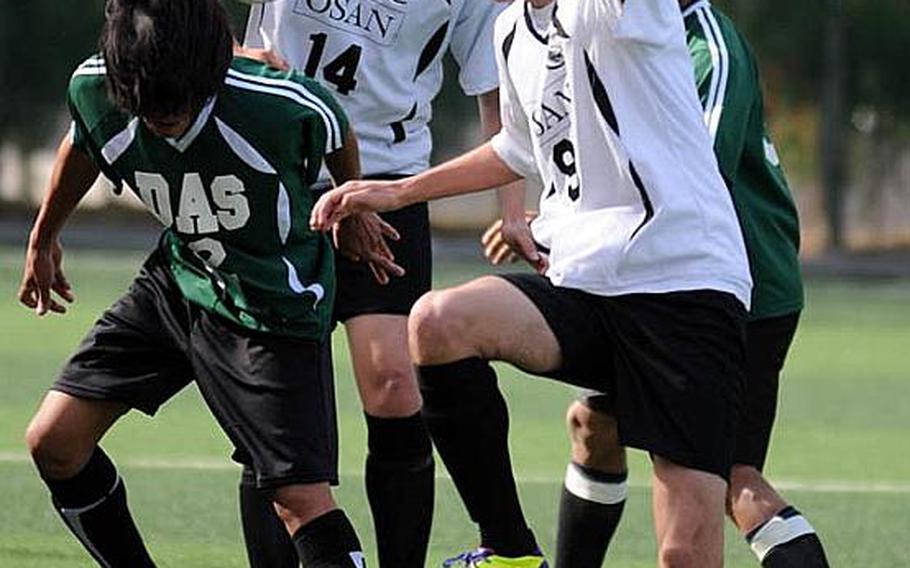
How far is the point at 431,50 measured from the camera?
6.75 m

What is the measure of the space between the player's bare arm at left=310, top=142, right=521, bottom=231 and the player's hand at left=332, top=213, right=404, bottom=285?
0.21 m

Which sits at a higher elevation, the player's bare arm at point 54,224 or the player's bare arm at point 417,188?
the player's bare arm at point 417,188

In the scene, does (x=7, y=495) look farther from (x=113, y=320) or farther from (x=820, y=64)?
(x=820, y=64)

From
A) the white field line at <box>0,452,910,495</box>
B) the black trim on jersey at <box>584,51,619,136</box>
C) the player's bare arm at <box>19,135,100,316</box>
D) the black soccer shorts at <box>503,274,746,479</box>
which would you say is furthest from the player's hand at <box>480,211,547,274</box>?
the white field line at <box>0,452,910,495</box>

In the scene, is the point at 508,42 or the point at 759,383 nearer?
the point at 508,42

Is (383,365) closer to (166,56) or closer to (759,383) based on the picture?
(759,383)

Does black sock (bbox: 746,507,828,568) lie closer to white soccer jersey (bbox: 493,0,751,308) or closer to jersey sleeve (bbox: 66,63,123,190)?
white soccer jersey (bbox: 493,0,751,308)

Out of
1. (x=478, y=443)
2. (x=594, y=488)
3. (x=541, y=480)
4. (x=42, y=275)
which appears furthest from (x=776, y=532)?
(x=541, y=480)

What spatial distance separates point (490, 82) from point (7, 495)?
8.11 feet

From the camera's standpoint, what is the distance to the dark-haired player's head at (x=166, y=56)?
531 cm

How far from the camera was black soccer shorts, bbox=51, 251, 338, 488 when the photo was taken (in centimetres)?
549

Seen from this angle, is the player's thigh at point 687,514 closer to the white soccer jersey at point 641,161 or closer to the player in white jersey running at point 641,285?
the player in white jersey running at point 641,285

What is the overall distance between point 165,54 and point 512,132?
839 mm

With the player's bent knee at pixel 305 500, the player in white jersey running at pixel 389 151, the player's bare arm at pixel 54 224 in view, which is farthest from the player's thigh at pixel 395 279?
the player's bent knee at pixel 305 500
